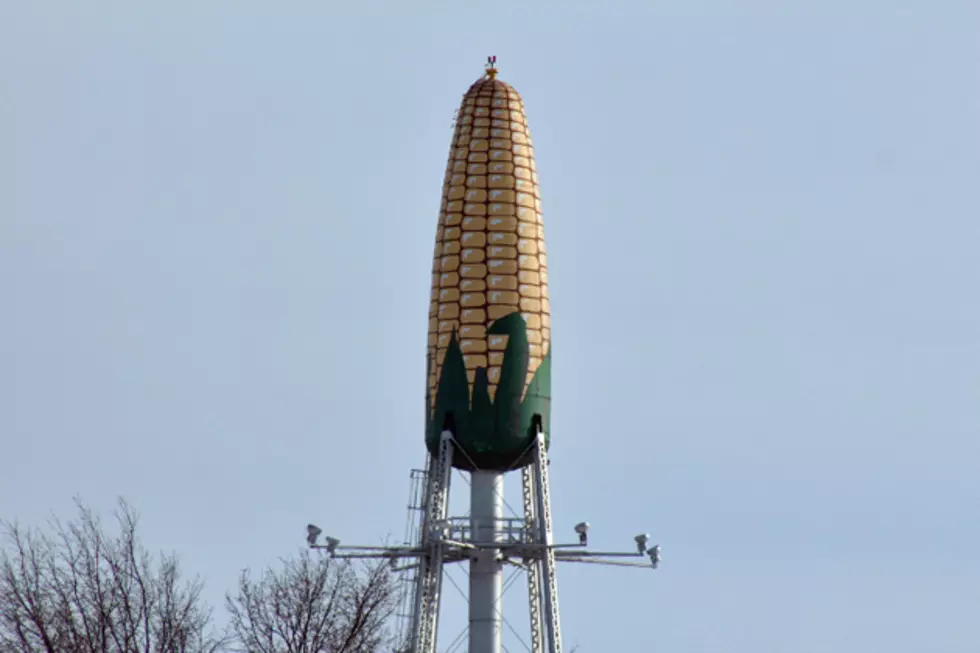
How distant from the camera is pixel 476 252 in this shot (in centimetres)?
7238

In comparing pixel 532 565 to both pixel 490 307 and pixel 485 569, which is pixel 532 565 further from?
pixel 490 307

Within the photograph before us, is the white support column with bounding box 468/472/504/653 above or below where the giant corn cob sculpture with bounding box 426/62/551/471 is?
below

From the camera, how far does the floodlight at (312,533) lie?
229ft

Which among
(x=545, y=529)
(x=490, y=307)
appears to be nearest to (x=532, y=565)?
(x=545, y=529)

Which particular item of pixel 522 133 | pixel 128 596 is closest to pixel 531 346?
pixel 522 133

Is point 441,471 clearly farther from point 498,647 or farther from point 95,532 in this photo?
point 95,532

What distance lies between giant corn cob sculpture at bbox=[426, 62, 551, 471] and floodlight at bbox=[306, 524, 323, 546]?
441cm

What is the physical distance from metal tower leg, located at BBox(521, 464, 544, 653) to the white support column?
2.78ft

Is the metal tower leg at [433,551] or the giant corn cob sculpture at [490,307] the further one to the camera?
the giant corn cob sculpture at [490,307]

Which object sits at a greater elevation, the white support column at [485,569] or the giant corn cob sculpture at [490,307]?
the giant corn cob sculpture at [490,307]

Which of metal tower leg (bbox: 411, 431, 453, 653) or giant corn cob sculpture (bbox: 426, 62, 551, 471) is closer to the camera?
metal tower leg (bbox: 411, 431, 453, 653)

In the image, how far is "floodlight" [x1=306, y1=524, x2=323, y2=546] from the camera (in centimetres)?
6994

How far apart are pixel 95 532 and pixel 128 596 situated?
1.82m

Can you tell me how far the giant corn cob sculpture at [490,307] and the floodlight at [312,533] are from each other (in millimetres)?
4408
